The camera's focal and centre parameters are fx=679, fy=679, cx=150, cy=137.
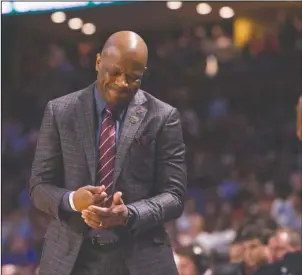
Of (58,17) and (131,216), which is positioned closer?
(131,216)

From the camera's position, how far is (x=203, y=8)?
2.21m

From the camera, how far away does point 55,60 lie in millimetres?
2137

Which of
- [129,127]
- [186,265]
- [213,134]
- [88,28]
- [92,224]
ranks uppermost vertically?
[88,28]

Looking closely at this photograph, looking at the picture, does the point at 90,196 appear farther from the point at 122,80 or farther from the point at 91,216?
the point at 122,80

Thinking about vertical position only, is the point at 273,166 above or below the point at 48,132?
below

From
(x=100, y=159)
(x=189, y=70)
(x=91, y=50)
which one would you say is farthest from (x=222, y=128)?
(x=100, y=159)

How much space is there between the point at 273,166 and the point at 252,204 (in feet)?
0.82

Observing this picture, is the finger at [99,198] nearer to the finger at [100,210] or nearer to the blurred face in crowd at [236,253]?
the finger at [100,210]

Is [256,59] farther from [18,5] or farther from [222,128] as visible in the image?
[18,5]

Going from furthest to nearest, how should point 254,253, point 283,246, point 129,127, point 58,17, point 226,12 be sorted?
1. point 283,246
2. point 254,253
3. point 226,12
4. point 58,17
5. point 129,127

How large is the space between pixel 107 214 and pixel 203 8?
3.78ft

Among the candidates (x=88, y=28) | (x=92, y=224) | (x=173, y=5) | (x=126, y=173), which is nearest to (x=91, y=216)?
(x=92, y=224)

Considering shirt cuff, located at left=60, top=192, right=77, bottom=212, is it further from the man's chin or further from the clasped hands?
the man's chin

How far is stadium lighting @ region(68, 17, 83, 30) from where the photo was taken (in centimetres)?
201
